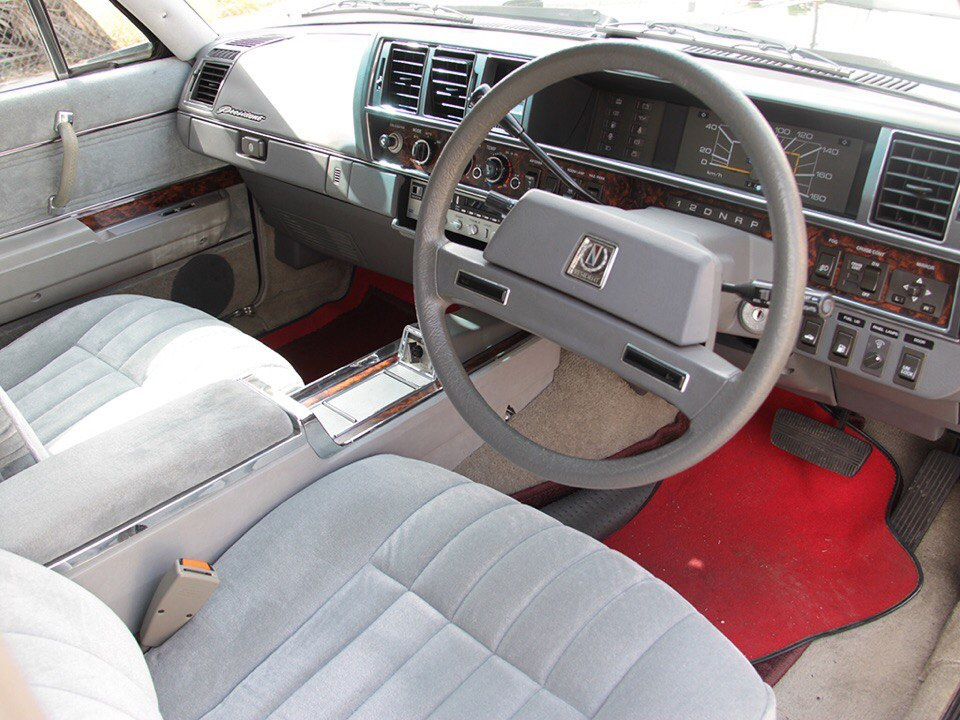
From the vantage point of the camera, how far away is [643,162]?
1684 millimetres

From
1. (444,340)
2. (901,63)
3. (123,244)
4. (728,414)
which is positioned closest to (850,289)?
(901,63)

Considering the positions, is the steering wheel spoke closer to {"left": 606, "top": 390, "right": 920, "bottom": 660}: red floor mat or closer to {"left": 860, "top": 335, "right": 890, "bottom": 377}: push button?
{"left": 860, "top": 335, "right": 890, "bottom": 377}: push button

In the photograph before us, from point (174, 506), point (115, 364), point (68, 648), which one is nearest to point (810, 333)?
point (174, 506)

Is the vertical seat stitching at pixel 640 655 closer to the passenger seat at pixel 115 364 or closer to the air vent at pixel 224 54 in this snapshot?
the passenger seat at pixel 115 364

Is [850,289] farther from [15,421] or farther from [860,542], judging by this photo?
[15,421]

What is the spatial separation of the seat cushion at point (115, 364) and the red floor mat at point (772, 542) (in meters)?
1.02

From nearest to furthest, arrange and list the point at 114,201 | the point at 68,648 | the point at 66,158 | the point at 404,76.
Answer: the point at 68,648 → the point at 404,76 → the point at 66,158 → the point at 114,201

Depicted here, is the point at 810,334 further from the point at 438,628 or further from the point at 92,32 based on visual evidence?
the point at 92,32

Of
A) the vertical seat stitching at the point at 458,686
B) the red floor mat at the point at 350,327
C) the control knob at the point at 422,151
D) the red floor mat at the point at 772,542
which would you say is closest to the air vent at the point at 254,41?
the control knob at the point at 422,151

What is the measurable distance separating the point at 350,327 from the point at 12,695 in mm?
2597

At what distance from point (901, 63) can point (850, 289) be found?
1.41ft

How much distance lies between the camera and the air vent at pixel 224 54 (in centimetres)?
245

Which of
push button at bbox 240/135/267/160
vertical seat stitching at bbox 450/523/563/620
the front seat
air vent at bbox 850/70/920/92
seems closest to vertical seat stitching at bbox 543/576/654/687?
the front seat

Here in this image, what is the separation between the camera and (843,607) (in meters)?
1.99
